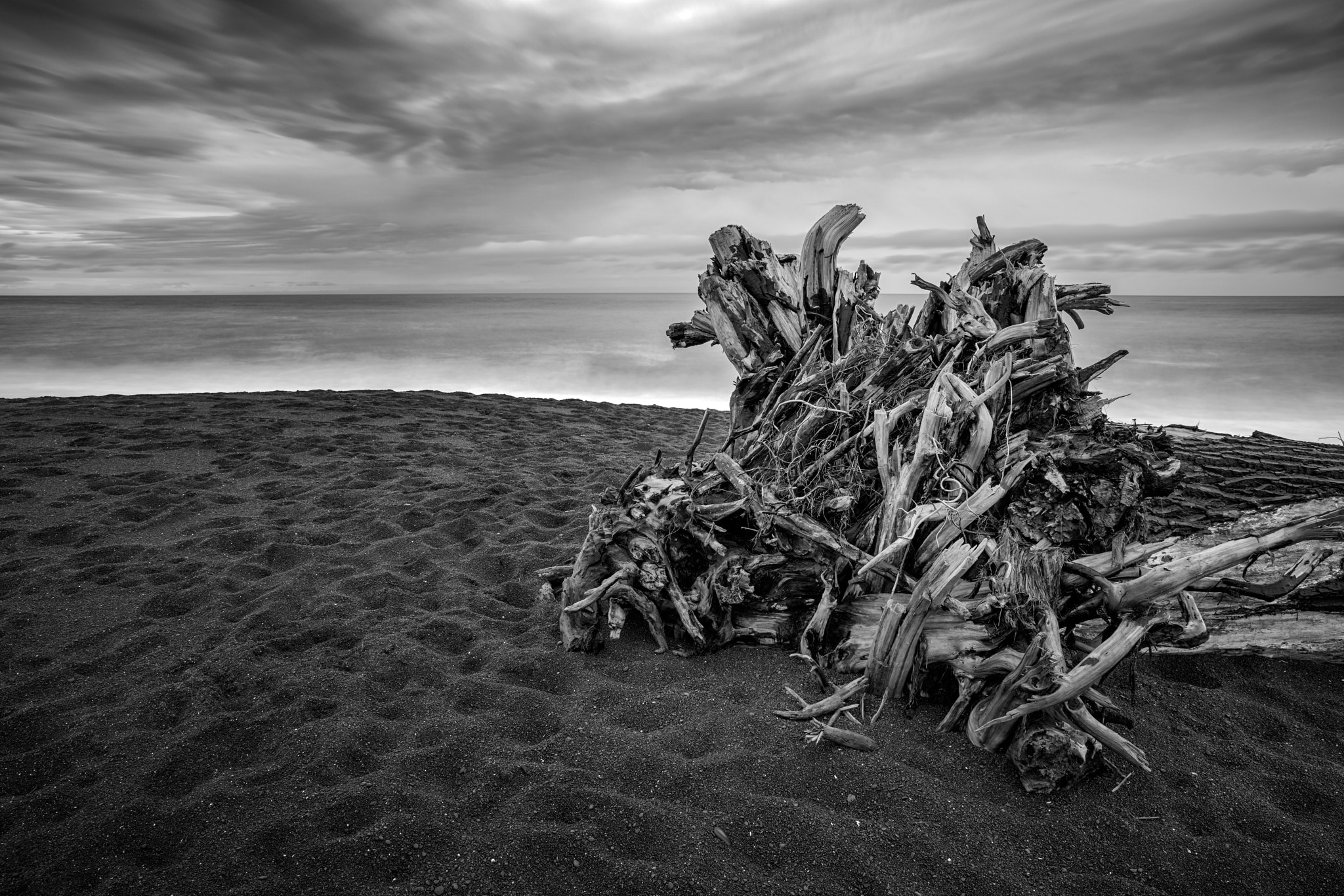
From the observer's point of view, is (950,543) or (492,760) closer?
(492,760)

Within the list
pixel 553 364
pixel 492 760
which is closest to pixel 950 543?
pixel 492 760

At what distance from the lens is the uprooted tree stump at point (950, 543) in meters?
2.79

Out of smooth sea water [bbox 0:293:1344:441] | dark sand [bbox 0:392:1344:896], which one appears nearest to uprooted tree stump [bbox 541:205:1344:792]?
dark sand [bbox 0:392:1344:896]

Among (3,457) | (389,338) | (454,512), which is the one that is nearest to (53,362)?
(389,338)

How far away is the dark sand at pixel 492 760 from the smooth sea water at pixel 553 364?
10574 millimetres

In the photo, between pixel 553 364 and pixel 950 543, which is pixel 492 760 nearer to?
pixel 950 543

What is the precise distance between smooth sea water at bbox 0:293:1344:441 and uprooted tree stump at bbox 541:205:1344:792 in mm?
9442

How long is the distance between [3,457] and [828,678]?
26.3 feet

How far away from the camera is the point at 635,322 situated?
4225 centimetres

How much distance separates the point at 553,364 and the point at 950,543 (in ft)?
61.8

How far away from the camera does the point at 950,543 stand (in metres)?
3.21

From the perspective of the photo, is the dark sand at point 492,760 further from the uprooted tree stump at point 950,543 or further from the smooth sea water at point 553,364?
the smooth sea water at point 553,364

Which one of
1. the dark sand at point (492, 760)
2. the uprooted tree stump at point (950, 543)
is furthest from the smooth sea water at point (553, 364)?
the dark sand at point (492, 760)

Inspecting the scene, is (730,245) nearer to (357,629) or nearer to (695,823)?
(357,629)
